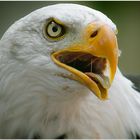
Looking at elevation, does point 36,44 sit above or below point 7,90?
above

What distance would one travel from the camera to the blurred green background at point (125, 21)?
3800 millimetres

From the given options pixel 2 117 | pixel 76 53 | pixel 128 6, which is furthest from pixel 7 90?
pixel 128 6

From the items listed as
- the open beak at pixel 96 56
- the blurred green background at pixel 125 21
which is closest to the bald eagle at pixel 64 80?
the open beak at pixel 96 56

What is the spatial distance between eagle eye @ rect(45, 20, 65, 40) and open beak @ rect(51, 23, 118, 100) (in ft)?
0.17

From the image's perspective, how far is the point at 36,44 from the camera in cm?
173

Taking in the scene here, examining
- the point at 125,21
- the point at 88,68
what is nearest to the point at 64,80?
the point at 88,68

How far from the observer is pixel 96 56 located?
1.66 meters

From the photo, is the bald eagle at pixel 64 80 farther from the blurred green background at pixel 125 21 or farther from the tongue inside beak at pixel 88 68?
the blurred green background at pixel 125 21

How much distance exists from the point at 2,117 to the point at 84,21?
41 cm

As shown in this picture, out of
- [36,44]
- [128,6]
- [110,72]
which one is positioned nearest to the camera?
[110,72]

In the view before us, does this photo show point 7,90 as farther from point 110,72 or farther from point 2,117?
point 110,72

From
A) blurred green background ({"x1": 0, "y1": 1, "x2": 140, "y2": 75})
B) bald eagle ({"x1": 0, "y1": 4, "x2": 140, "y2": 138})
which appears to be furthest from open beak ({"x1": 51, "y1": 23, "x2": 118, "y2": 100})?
blurred green background ({"x1": 0, "y1": 1, "x2": 140, "y2": 75})

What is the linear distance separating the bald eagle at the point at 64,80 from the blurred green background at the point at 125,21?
2.03 meters

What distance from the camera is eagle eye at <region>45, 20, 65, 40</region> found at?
1.71 metres
